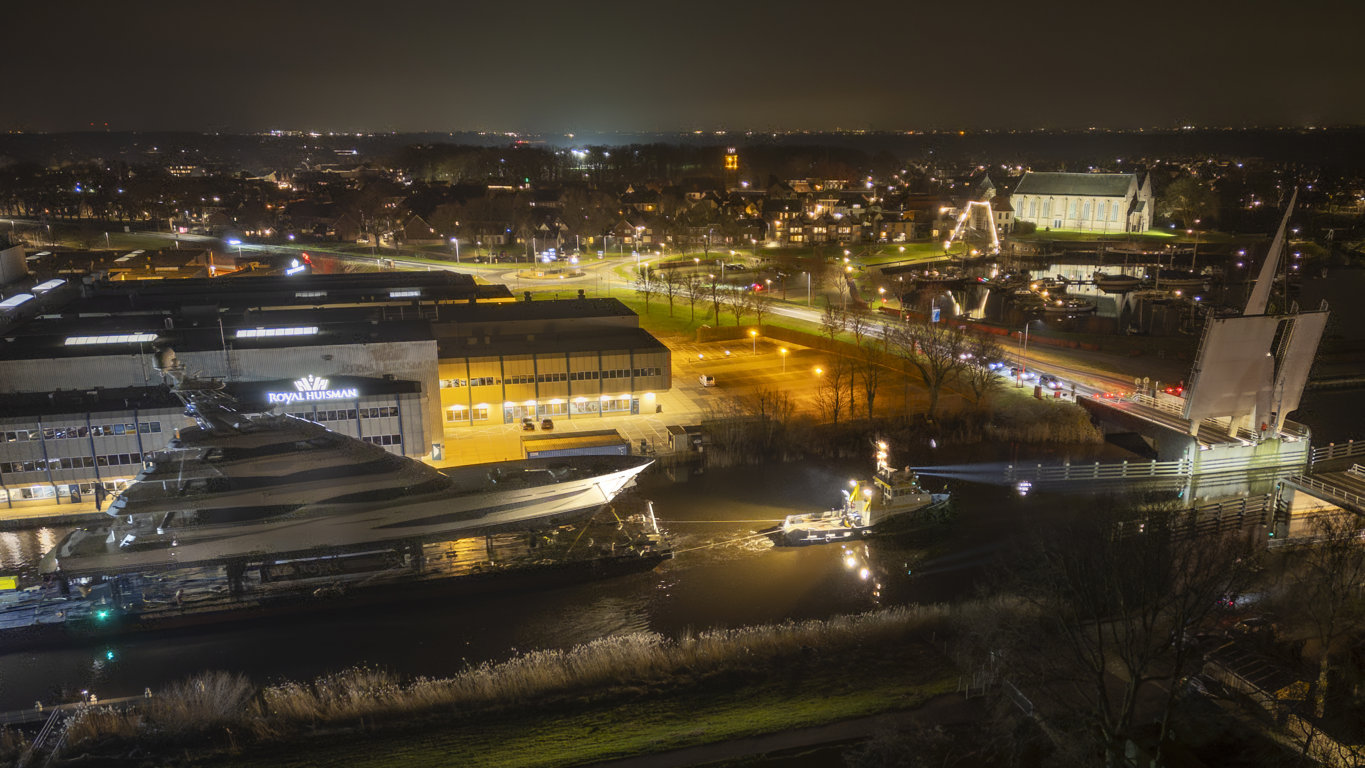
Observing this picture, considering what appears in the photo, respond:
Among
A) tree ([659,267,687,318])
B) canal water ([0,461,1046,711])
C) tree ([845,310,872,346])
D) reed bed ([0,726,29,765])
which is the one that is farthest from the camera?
tree ([659,267,687,318])

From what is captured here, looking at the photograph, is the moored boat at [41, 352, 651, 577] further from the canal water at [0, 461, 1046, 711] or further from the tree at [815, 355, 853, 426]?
the tree at [815, 355, 853, 426]

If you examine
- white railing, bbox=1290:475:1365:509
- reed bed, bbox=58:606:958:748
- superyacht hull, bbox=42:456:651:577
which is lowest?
reed bed, bbox=58:606:958:748

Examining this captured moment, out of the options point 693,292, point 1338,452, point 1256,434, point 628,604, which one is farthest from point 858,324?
point 628,604

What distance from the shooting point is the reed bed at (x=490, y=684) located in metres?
12.6

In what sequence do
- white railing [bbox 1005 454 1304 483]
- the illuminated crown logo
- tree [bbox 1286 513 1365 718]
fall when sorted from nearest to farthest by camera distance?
tree [bbox 1286 513 1365 718]
white railing [bbox 1005 454 1304 483]
the illuminated crown logo

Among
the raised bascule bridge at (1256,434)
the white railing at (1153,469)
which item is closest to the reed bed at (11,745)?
the raised bascule bridge at (1256,434)

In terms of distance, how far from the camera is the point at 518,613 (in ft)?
53.9

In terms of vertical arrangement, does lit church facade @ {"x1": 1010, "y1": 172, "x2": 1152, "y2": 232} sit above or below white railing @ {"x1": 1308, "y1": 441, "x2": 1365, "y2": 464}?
above

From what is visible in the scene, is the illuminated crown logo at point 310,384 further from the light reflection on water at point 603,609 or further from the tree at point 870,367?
the tree at point 870,367

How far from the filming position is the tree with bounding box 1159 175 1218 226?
68188mm

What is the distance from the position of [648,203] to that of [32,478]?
6361 centimetres

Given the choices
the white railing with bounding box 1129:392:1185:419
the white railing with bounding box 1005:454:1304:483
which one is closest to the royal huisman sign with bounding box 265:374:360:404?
the white railing with bounding box 1005:454:1304:483

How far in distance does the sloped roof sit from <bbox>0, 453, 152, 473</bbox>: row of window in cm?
6693

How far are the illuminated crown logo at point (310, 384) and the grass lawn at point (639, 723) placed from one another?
38.4 feet
